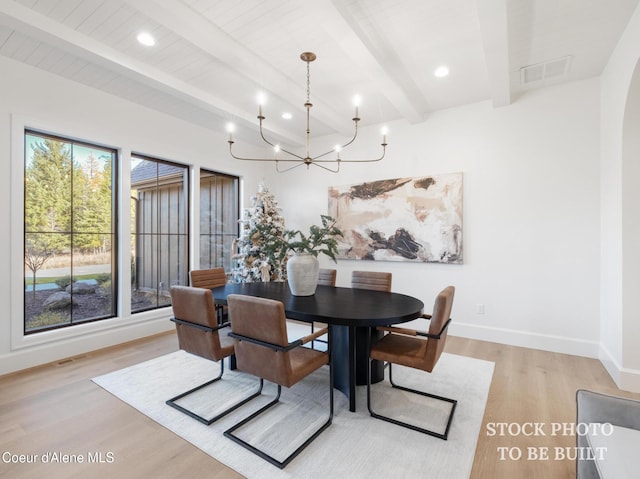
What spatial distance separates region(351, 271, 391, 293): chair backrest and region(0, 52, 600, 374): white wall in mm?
1352

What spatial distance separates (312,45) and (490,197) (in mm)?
2792

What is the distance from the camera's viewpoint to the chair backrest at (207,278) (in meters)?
3.39

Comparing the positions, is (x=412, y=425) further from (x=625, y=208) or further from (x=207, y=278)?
(x=625, y=208)

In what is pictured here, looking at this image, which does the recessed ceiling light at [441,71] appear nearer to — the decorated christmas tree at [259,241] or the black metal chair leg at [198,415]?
the decorated christmas tree at [259,241]

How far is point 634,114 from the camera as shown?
2.61m

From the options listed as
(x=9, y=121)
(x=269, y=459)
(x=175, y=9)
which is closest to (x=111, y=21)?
(x=175, y=9)

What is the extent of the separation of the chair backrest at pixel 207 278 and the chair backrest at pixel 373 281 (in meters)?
1.57

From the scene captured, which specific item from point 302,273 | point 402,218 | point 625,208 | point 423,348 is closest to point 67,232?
point 302,273

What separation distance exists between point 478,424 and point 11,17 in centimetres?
450

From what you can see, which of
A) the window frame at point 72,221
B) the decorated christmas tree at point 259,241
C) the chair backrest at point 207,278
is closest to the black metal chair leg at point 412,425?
the chair backrest at point 207,278

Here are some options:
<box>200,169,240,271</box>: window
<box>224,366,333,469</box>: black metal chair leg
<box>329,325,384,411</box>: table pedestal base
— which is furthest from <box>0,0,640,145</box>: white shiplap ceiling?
<box>224,366,333,469</box>: black metal chair leg

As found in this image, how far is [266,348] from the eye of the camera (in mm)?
1944

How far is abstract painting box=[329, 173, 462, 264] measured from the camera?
4.17 metres

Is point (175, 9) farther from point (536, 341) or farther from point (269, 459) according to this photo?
point (536, 341)
